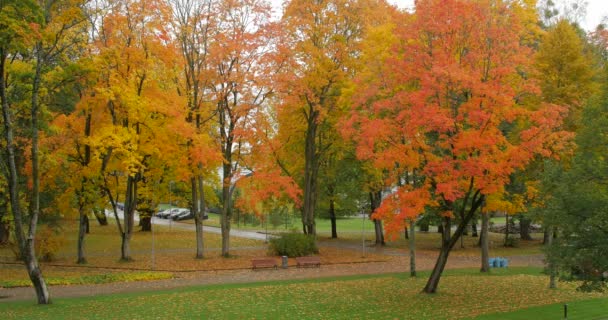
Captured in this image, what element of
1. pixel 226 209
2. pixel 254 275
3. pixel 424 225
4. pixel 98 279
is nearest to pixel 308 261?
pixel 254 275

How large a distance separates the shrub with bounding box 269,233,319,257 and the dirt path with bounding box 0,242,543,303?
9.06 ft

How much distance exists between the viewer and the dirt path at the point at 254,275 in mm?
19661

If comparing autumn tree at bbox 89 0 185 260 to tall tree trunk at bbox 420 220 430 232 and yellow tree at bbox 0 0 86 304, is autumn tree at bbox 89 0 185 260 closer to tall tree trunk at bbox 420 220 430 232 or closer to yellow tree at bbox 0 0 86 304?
yellow tree at bbox 0 0 86 304

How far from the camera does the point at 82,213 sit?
26.4 m

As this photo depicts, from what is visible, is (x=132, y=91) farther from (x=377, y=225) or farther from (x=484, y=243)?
(x=377, y=225)

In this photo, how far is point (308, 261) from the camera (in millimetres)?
27625

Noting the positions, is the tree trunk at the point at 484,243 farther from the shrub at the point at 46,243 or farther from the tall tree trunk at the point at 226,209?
the shrub at the point at 46,243

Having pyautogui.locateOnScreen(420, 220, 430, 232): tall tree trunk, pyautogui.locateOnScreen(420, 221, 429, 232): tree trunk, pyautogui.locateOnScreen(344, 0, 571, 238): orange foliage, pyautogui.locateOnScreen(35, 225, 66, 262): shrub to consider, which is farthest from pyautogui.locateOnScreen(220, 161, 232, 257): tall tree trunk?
pyautogui.locateOnScreen(420, 221, 429, 232): tree trunk

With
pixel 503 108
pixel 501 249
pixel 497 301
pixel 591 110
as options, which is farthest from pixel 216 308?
pixel 501 249

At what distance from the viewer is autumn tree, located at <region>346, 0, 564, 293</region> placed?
52.1 ft

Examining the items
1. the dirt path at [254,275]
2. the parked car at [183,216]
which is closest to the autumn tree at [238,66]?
the dirt path at [254,275]

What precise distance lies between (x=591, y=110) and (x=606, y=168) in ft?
5.84

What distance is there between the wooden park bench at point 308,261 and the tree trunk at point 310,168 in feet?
14.9

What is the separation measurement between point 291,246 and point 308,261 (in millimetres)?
2784
